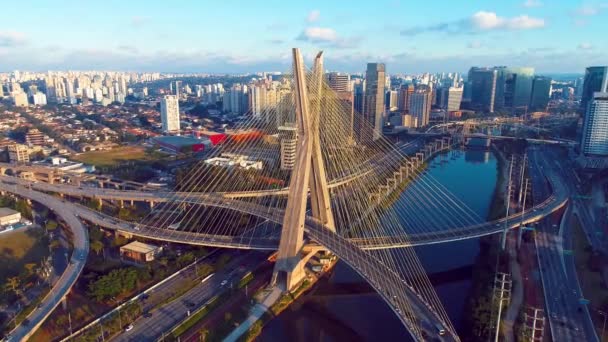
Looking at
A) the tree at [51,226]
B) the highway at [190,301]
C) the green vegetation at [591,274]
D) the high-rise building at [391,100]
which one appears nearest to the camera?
the highway at [190,301]

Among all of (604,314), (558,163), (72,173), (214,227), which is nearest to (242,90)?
(72,173)

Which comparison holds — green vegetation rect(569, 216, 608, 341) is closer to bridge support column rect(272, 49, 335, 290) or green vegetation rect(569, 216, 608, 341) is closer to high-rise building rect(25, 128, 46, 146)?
bridge support column rect(272, 49, 335, 290)

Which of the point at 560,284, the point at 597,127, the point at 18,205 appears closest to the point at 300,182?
the point at 560,284

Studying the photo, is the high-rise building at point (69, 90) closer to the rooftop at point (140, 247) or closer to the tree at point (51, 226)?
the tree at point (51, 226)

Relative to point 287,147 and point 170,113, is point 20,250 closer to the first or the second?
point 287,147

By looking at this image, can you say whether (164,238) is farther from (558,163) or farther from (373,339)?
(558,163)

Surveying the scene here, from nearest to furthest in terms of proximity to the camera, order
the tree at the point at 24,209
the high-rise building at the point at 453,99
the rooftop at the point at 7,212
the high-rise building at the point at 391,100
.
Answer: the rooftop at the point at 7,212 < the tree at the point at 24,209 < the high-rise building at the point at 391,100 < the high-rise building at the point at 453,99

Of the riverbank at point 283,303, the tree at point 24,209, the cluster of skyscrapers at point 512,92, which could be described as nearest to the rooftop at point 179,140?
the tree at point 24,209
